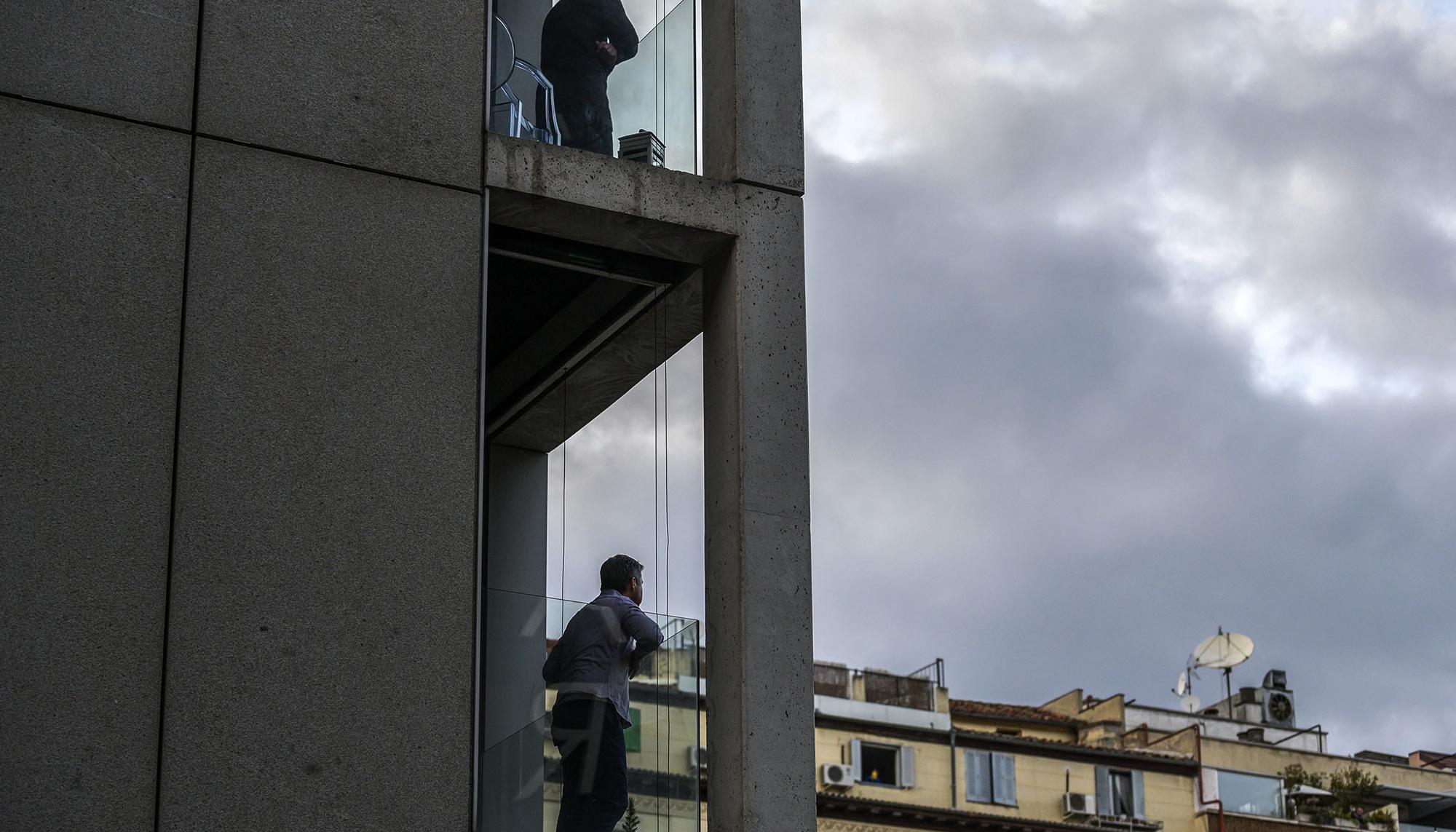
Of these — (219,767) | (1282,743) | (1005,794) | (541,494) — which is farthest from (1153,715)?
(219,767)

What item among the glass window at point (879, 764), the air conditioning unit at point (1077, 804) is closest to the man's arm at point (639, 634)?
the glass window at point (879, 764)

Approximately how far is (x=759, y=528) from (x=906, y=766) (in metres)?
43.2

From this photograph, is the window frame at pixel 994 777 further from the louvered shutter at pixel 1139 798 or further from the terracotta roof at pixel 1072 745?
the louvered shutter at pixel 1139 798

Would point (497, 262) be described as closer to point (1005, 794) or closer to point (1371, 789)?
point (1005, 794)

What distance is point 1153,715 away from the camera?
61.9m

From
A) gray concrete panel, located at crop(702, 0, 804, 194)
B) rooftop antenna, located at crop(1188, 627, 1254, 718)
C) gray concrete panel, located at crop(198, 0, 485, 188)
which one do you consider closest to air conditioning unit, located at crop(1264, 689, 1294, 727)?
rooftop antenna, located at crop(1188, 627, 1254, 718)

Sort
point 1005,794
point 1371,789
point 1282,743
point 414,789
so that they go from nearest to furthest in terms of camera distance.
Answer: point 414,789
point 1005,794
point 1371,789
point 1282,743

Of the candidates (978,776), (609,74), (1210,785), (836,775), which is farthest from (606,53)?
A: (1210,785)

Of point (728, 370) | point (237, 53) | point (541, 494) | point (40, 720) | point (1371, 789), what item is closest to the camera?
point (40, 720)

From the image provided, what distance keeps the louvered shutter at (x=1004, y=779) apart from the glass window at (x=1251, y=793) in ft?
23.0

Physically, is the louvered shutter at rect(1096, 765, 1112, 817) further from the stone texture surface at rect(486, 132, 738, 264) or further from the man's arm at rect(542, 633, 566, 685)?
the man's arm at rect(542, 633, 566, 685)

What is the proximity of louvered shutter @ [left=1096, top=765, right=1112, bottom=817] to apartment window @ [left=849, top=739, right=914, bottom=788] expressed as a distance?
18.9 ft

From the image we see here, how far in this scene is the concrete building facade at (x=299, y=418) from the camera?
8734 millimetres

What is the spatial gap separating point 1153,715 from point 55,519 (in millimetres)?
56503
